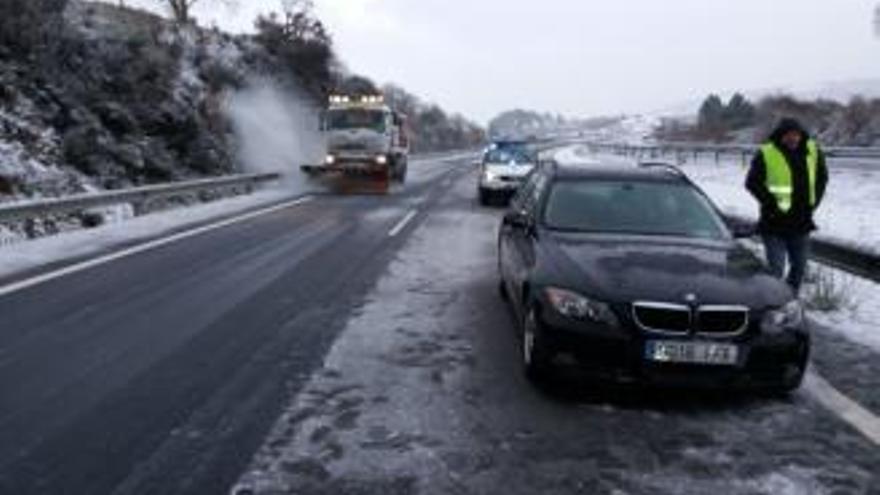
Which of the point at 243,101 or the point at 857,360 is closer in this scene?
the point at 857,360

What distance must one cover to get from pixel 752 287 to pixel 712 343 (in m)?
0.61

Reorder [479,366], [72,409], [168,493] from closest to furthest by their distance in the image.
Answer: [168,493] → [72,409] → [479,366]

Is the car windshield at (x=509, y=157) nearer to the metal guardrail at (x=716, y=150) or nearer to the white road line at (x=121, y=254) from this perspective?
the metal guardrail at (x=716, y=150)

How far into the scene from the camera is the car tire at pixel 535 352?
7020mm

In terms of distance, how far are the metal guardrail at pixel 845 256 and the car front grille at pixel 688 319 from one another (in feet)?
8.70

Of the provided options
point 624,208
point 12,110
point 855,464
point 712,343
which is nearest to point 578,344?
point 712,343

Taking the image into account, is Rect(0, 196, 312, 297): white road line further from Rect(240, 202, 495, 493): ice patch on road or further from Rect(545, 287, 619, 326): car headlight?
Rect(545, 287, 619, 326): car headlight

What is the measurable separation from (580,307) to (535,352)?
17.3 inches

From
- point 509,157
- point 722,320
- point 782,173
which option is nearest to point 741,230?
point 782,173

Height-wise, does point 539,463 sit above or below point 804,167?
below

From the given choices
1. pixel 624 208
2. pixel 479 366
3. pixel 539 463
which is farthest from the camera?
pixel 624 208

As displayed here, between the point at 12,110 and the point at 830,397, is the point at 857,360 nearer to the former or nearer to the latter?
the point at 830,397

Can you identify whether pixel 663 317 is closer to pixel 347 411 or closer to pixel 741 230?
pixel 347 411

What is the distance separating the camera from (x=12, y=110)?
2438 cm
